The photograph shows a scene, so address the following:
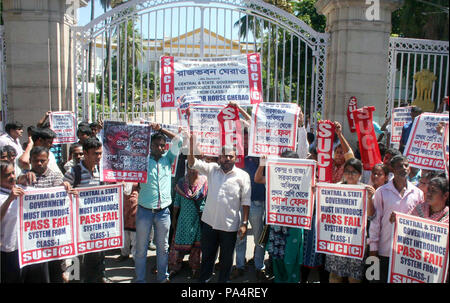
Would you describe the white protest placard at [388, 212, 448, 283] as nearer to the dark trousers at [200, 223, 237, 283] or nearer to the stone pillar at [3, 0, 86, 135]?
the dark trousers at [200, 223, 237, 283]

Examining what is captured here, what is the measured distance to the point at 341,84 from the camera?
A: 26.7 ft

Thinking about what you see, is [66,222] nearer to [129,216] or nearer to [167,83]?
[129,216]

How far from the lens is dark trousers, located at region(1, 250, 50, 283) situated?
12.1 ft

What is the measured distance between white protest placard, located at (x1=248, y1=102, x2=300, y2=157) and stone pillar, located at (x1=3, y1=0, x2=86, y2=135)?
4.34m

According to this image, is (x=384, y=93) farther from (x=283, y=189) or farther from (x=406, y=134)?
(x=283, y=189)

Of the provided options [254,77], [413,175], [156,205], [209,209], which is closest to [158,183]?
[156,205]

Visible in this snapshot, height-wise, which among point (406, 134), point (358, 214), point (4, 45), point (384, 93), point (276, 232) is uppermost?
point (4, 45)

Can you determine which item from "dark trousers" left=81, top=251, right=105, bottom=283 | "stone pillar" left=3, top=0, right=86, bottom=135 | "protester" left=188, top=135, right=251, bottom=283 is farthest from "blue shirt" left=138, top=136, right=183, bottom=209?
"stone pillar" left=3, top=0, right=86, bottom=135

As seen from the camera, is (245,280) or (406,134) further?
(406,134)

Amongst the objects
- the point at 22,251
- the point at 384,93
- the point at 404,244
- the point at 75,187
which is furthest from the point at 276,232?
the point at 384,93

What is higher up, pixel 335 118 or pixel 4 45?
pixel 4 45

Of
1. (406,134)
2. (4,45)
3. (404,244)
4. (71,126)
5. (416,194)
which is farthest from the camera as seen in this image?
(4,45)

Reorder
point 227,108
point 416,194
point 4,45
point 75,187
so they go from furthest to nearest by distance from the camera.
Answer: point 4,45
point 227,108
point 75,187
point 416,194

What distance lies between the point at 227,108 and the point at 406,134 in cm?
310
